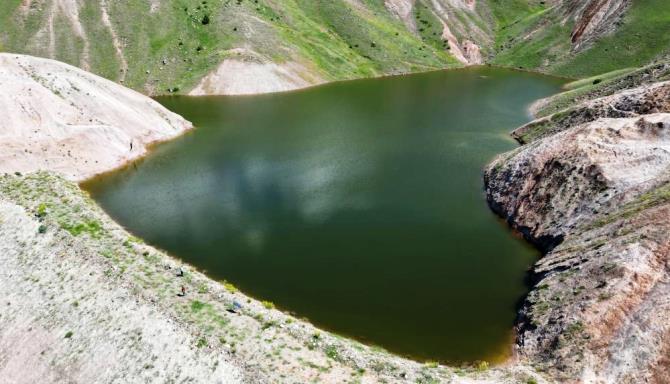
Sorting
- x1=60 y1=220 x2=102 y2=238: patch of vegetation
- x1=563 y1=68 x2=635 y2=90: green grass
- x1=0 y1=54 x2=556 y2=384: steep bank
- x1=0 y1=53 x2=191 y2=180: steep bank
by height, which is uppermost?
x1=563 y1=68 x2=635 y2=90: green grass

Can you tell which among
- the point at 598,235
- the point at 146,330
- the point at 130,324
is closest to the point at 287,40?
the point at 598,235

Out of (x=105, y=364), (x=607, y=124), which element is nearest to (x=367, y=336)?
(x=105, y=364)

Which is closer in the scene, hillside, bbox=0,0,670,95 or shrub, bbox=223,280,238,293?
shrub, bbox=223,280,238,293

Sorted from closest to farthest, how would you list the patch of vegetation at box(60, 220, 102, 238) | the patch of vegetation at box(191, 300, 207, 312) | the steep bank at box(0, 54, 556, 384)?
1. the steep bank at box(0, 54, 556, 384)
2. the patch of vegetation at box(191, 300, 207, 312)
3. the patch of vegetation at box(60, 220, 102, 238)

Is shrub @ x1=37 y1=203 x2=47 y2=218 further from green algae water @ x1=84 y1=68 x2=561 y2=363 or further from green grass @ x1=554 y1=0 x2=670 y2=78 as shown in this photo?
green grass @ x1=554 y1=0 x2=670 y2=78

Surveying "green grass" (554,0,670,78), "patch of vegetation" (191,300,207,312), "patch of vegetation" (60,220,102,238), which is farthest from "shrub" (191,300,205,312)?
"green grass" (554,0,670,78)
